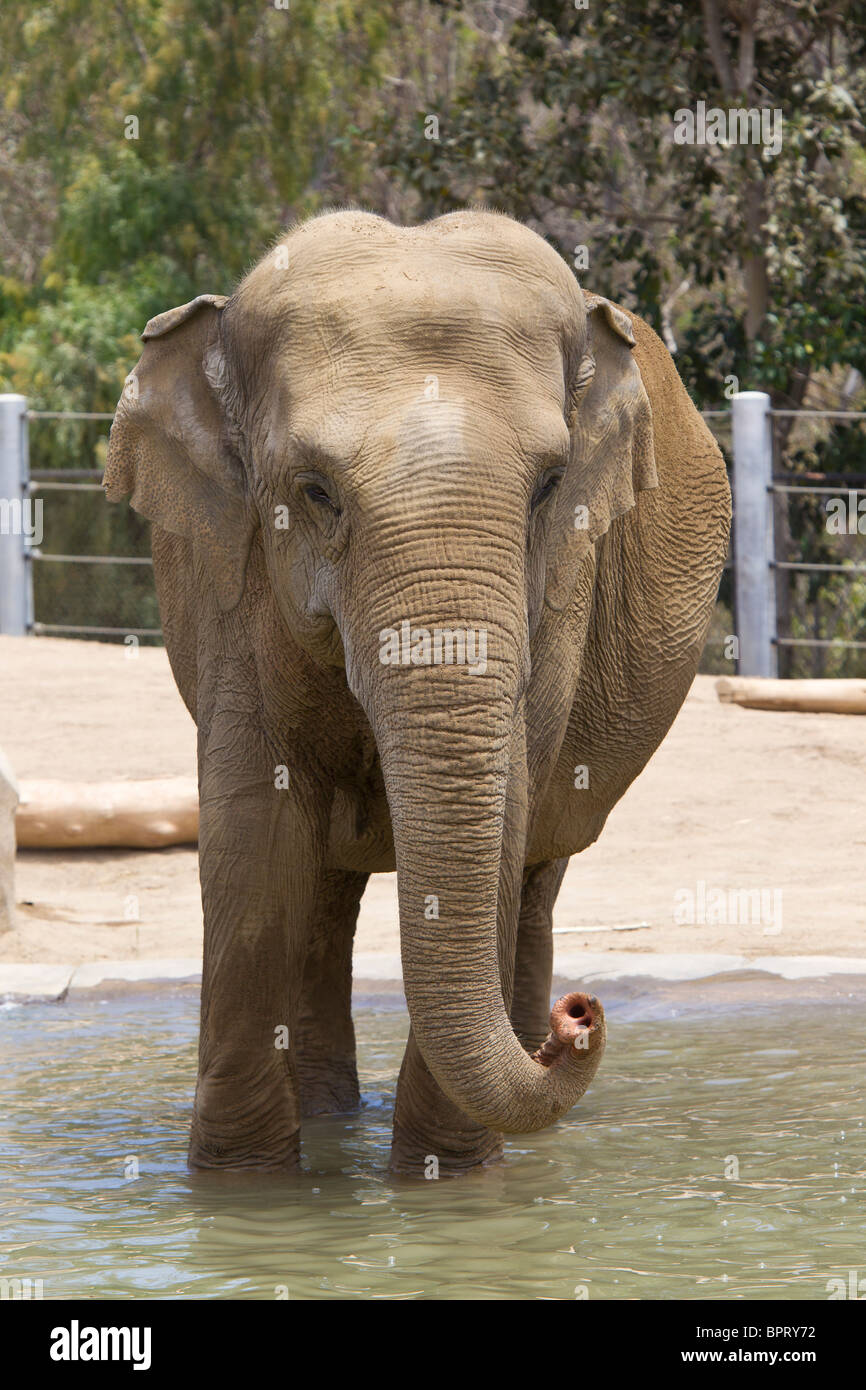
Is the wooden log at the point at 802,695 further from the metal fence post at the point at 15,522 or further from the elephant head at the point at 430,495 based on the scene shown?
the elephant head at the point at 430,495

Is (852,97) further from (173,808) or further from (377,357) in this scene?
(377,357)

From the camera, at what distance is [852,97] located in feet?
54.8

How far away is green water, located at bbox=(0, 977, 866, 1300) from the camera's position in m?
4.44

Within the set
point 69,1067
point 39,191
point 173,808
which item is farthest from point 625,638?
point 39,191

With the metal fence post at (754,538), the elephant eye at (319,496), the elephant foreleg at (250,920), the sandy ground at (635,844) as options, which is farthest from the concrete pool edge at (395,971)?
the metal fence post at (754,538)

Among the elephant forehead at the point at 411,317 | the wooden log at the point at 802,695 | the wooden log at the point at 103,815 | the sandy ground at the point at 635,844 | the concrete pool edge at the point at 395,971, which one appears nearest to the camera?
the elephant forehead at the point at 411,317

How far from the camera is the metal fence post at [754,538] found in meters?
14.2

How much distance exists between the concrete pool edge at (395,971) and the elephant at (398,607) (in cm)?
152

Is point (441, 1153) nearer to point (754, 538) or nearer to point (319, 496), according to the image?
point (319, 496)

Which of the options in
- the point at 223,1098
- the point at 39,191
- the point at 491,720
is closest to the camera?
the point at 491,720

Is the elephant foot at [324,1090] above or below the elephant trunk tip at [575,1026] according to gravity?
below

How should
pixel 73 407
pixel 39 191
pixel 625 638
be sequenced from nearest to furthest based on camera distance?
pixel 625 638, pixel 73 407, pixel 39 191

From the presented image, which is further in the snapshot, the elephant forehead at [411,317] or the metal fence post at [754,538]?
the metal fence post at [754,538]
